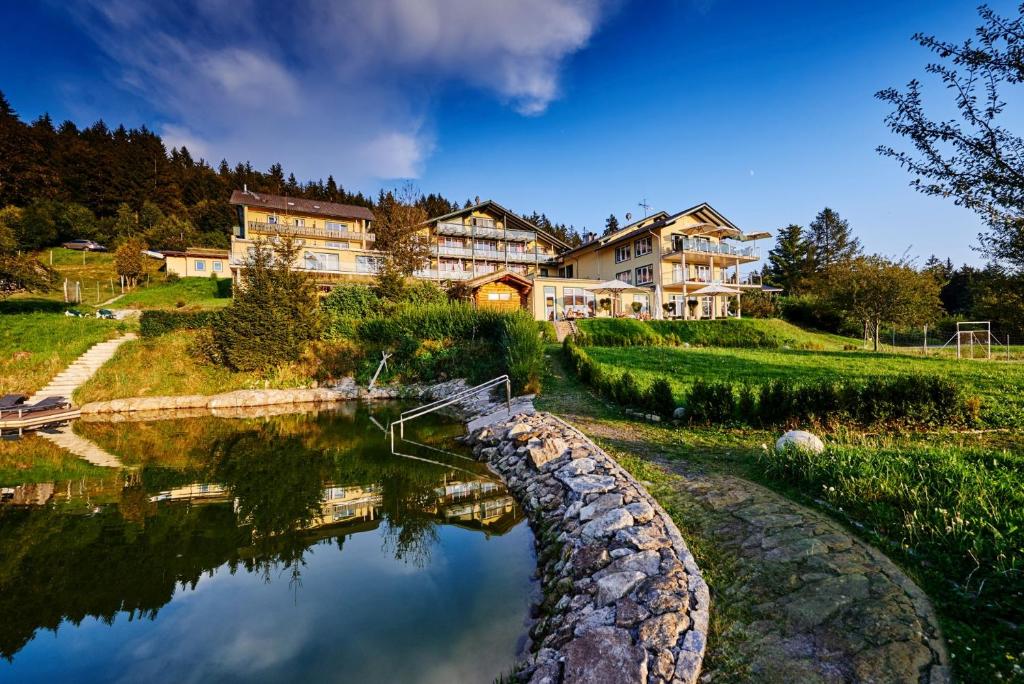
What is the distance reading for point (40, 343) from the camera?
698 inches

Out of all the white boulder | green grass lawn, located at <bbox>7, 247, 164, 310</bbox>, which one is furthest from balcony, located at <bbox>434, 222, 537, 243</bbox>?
the white boulder

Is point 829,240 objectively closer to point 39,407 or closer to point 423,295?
point 423,295

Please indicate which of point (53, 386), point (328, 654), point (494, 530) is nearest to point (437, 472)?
point (494, 530)

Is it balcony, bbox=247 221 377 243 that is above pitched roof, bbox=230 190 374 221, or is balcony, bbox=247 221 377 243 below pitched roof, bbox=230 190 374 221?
below

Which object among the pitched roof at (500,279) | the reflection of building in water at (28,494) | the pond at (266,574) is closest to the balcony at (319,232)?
the pitched roof at (500,279)

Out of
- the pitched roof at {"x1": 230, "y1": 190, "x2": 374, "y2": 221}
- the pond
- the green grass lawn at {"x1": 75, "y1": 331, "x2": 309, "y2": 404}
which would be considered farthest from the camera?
the pitched roof at {"x1": 230, "y1": 190, "x2": 374, "y2": 221}

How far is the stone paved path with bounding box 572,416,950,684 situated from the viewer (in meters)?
2.70

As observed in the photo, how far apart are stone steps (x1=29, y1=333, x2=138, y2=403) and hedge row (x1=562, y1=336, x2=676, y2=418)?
19326 millimetres

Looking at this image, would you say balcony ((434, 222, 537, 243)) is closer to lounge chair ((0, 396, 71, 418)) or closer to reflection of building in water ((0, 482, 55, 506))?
lounge chair ((0, 396, 71, 418))

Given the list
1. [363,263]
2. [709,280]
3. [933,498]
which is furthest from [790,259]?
[933,498]

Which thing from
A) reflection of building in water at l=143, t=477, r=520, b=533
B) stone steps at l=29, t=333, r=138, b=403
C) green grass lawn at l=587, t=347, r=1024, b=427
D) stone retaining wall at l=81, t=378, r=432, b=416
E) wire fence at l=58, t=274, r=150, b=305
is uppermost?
wire fence at l=58, t=274, r=150, b=305

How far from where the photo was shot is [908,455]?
18.9ft

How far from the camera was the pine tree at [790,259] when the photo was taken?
170 ft

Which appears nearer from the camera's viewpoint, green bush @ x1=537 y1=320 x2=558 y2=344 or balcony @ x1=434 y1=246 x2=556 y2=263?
green bush @ x1=537 y1=320 x2=558 y2=344
